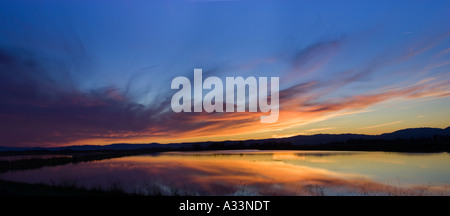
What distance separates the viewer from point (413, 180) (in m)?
19.2
